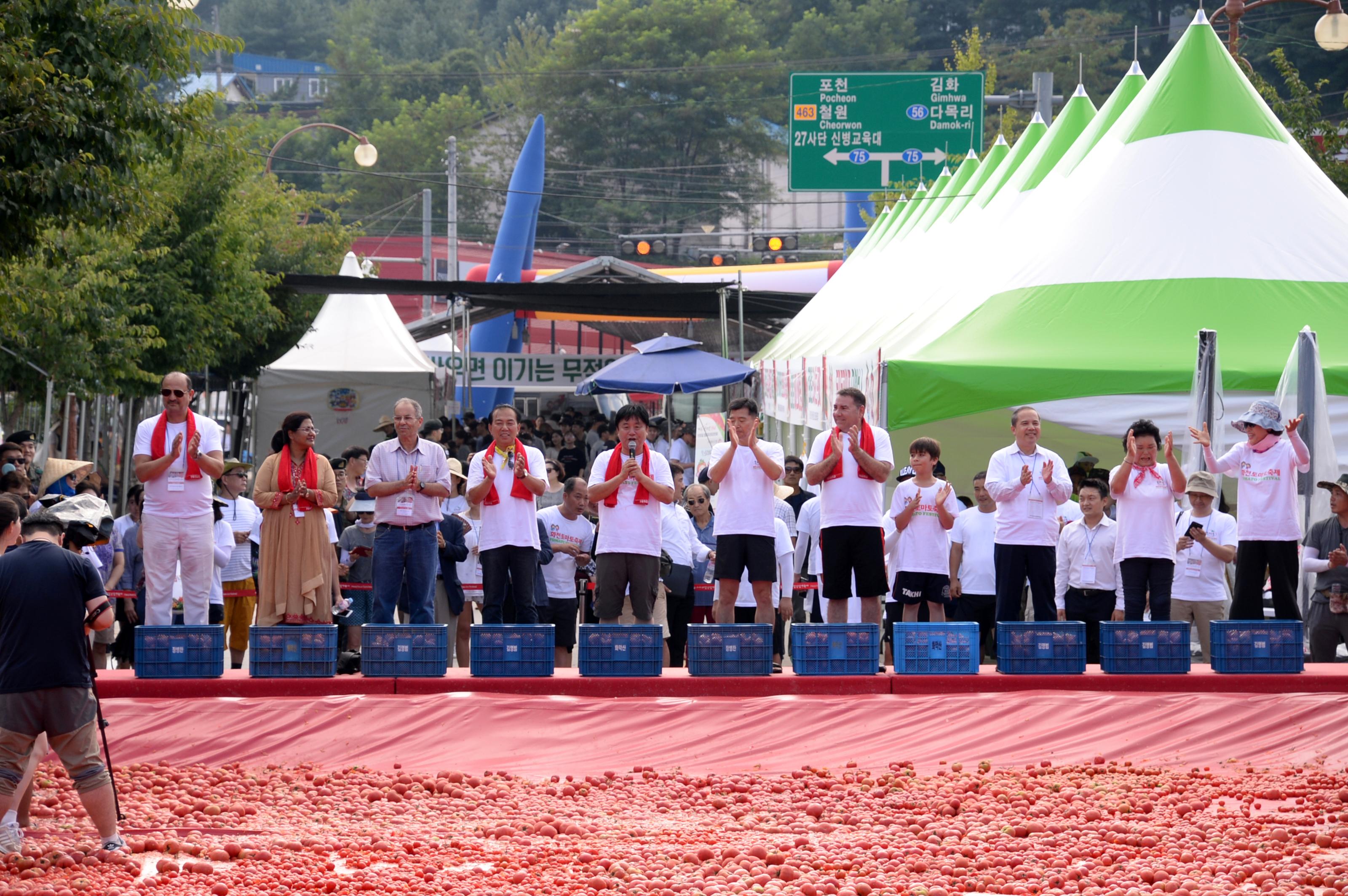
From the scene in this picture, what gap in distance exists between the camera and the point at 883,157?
25.8 metres

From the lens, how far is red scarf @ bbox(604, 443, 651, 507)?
930 cm

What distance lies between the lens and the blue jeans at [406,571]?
30.6 ft

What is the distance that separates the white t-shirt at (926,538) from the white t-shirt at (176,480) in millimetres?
4162

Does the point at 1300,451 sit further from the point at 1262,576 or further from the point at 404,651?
the point at 404,651

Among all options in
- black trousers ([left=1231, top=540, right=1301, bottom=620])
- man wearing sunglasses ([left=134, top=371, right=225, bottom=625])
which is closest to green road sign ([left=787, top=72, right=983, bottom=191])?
black trousers ([left=1231, top=540, right=1301, bottom=620])

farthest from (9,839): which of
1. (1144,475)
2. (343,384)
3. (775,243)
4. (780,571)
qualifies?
(775,243)

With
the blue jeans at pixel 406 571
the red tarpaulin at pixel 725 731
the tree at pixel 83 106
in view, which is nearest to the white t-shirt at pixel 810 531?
A: the red tarpaulin at pixel 725 731

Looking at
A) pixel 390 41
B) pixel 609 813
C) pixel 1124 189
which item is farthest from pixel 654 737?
pixel 390 41

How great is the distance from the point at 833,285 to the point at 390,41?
56.3 metres

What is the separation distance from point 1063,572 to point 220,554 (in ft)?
17.2

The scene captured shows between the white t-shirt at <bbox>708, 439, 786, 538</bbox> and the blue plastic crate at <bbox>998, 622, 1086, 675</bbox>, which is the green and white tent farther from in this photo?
the blue plastic crate at <bbox>998, 622, 1086, 675</bbox>

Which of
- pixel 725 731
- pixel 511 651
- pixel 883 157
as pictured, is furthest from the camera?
pixel 883 157

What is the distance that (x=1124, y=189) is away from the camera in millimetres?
12891

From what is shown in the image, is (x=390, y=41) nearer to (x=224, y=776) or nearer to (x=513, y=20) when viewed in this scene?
(x=513, y=20)
